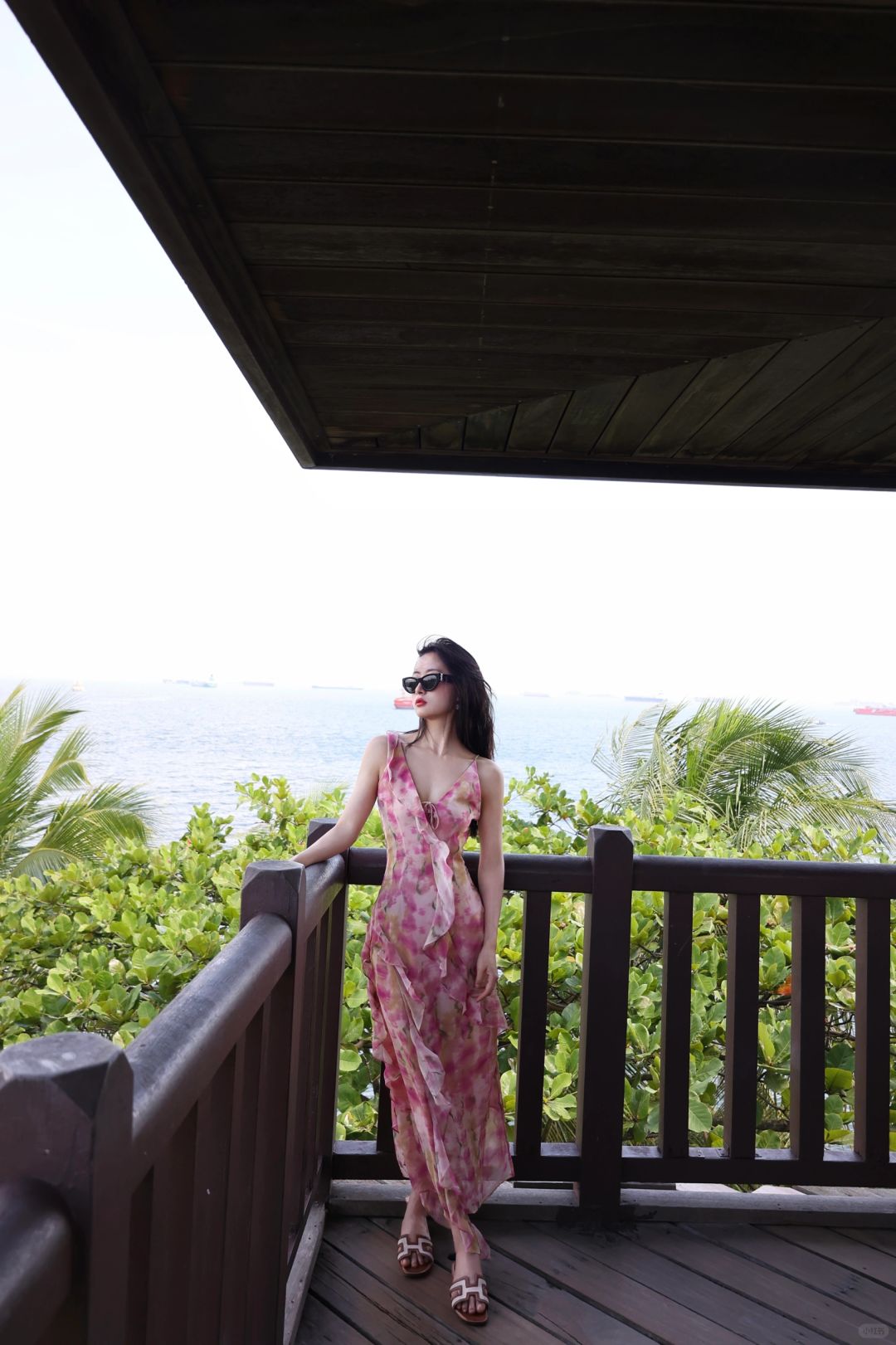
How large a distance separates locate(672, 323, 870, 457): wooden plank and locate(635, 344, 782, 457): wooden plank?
0.06ft

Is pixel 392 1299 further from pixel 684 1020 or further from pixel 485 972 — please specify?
pixel 684 1020

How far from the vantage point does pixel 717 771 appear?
7.58 m

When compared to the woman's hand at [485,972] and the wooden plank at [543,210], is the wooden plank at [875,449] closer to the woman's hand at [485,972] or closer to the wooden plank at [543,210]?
the wooden plank at [543,210]

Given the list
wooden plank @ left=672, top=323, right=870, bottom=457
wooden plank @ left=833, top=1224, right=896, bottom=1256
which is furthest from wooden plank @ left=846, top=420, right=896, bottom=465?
wooden plank @ left=833, top=1224, right=896, bottom=1256

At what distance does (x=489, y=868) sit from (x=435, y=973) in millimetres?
267

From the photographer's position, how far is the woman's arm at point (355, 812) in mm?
2107

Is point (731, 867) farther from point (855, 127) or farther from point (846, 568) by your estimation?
point (846, 568)

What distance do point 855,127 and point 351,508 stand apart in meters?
61.2

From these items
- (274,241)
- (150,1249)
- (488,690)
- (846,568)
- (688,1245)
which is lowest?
(688,1245)

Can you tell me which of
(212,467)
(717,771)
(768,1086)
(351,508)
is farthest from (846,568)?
(768,1086)

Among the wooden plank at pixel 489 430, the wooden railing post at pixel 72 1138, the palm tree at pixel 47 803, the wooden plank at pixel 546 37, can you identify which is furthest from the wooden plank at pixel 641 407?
the palm tree at pixel 47 803

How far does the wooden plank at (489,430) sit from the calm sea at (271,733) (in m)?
21.5

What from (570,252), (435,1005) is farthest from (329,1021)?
(570,252)

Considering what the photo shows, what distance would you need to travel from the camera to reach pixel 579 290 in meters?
1.68
